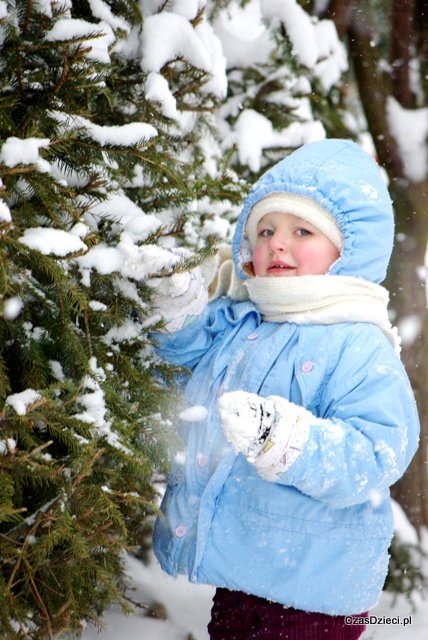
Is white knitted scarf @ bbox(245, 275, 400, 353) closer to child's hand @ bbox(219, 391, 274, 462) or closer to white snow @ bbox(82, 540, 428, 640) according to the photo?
child's hand @ bbox(219, 391, 274, 462)

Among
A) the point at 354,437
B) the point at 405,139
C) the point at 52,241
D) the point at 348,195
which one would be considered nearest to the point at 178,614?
the point at 354,437

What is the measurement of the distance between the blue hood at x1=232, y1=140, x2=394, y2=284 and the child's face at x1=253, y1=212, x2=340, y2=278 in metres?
0.07

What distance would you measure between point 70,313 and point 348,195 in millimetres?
1205

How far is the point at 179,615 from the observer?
3814mm

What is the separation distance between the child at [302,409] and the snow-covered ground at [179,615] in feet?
1.98

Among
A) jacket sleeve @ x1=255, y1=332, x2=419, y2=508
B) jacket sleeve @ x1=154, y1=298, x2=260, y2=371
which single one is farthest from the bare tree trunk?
jacket sleeve @ x1=255, y1=332, x2=419, y2=508

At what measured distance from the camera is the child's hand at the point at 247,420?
7.07ft

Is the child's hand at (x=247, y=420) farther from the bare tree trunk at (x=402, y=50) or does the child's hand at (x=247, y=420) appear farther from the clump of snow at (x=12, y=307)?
the bare tree trunk at (x=402, y=50)

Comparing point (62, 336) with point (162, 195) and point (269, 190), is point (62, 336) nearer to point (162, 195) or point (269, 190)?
point (162, 195)

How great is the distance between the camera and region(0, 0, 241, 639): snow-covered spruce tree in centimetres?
189

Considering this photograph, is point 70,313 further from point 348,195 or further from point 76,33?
point 348,195

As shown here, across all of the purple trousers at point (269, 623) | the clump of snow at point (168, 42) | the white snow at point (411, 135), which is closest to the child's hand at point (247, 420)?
the purple trousers at point (269, 623)

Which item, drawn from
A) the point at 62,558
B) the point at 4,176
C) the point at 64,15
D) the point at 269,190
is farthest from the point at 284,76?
the point at 62,558

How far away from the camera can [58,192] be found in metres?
2.08
